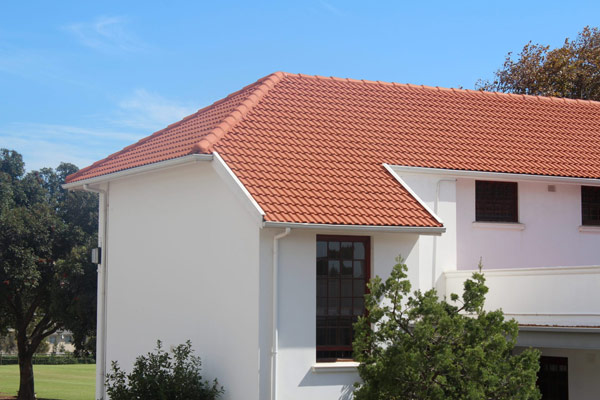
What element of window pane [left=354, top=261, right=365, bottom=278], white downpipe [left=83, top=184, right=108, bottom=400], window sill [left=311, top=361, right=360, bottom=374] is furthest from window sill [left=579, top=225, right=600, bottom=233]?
white downpipe [left=83, top=184, right=108, bottom=400]

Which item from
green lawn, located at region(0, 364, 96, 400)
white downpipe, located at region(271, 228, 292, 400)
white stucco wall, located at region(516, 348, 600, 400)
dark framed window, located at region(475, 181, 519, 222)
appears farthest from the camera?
green lawn, located at region(0, 364, 96, 400)

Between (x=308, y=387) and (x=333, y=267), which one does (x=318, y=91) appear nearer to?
(x=333, y=267)

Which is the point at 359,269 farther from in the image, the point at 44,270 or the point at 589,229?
the point at 44,270

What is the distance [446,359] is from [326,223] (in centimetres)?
376

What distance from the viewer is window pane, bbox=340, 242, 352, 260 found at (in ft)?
52.3

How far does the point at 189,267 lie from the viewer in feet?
56.2

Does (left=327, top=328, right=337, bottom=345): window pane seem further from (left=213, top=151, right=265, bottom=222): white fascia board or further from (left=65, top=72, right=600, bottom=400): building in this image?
(left=213, top=151, right=265, bottom=222): white fascia board

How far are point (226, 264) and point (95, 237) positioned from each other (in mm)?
24519

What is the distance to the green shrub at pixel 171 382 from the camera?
599 inches

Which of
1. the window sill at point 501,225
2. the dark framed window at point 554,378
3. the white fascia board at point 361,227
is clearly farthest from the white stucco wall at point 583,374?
the white fascia board at point 361,227

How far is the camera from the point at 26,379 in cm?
3756

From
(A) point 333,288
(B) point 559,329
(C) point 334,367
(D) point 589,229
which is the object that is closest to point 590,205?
→ (D) point 589,229

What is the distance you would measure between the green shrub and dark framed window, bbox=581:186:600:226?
9.63 metres

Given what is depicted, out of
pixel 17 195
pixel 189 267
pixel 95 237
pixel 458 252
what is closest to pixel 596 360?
pixel 458 252
